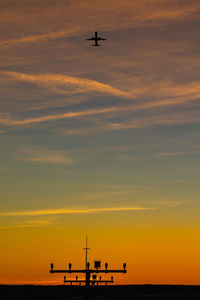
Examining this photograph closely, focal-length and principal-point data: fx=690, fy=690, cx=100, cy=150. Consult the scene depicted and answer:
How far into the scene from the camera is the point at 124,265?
609 feet

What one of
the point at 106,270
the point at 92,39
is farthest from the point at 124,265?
the point at 92,39
